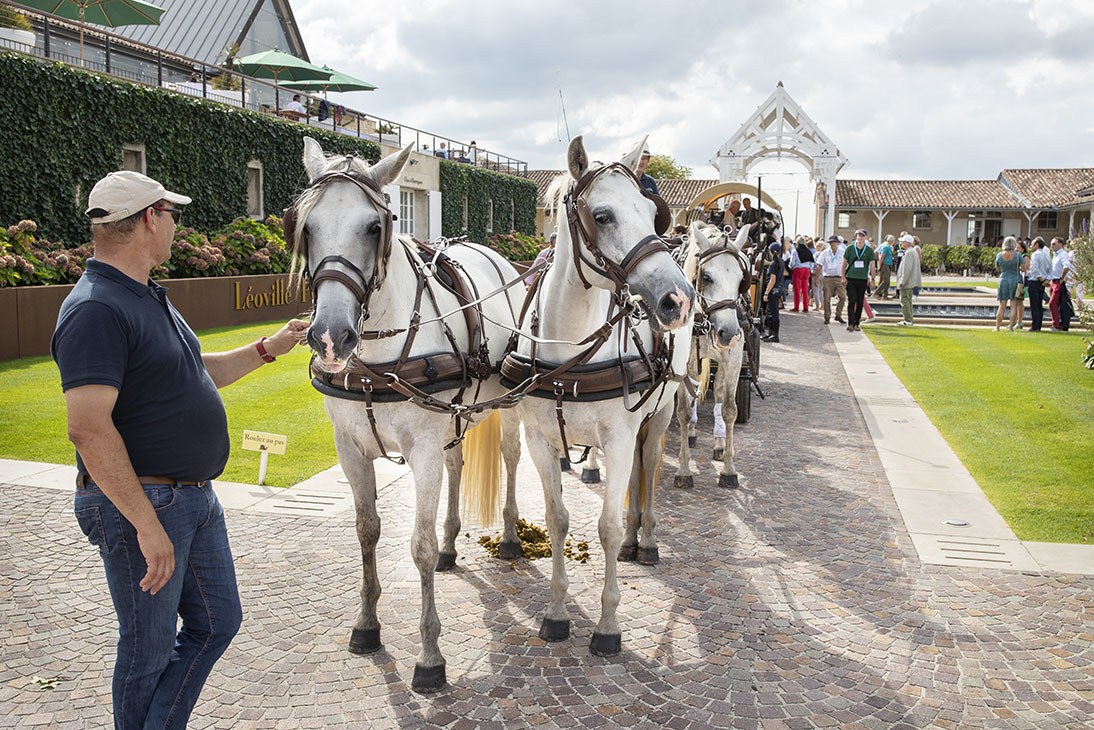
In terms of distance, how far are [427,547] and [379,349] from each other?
1018 mm

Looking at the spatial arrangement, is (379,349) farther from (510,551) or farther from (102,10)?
(102,10)

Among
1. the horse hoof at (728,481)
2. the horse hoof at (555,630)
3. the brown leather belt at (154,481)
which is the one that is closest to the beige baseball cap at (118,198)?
the brown leather belt at (154,481)

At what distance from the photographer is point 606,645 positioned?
420 cm

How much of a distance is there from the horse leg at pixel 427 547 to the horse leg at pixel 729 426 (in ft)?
12.8

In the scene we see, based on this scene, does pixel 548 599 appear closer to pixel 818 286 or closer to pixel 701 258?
pixel 701 258

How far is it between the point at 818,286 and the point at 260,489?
20944 mm

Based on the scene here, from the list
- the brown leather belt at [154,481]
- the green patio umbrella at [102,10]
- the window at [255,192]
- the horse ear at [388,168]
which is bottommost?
the brown leather belt at [154,481]

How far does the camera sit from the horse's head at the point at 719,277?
646 cm

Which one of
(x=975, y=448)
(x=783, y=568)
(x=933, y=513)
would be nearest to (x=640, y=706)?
(x=783, y=568)

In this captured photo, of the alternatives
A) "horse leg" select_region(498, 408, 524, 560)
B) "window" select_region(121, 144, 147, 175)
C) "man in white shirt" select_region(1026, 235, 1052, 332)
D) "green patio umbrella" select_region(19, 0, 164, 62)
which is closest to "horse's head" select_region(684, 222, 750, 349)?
"horse leg" select_region(498, 408, 524, 560)

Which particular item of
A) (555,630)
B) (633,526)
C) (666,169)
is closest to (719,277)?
(633,526)

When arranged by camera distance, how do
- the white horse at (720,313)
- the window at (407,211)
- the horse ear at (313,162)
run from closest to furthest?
the horse ear at (313,162) < the white horse at (720,313) < the window at (407,211)

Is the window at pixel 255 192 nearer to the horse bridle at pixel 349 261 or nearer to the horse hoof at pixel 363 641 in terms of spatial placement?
the horse hoof at pixel 363 641

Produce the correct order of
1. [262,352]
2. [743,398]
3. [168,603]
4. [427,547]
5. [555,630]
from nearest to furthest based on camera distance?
[168,603] → [262,352] → [427,547] → [555,630] → [743,398]
